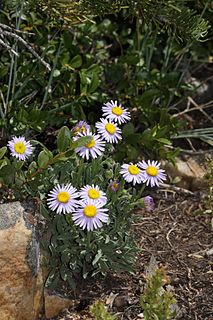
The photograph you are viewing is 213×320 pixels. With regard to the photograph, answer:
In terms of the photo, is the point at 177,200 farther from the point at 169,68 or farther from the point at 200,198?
the point at 169,68

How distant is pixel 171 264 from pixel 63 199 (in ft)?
2.37

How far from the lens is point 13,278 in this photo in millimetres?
2795

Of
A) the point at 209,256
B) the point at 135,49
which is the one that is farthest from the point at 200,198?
the point at 135,49

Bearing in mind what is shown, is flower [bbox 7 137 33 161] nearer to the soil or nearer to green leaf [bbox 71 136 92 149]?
green leaf [bbox 71 136 92 149]

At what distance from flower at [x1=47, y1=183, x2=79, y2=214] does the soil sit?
13.6 inches

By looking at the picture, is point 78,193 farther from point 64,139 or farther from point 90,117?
point 90,117

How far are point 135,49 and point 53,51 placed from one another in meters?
0.51

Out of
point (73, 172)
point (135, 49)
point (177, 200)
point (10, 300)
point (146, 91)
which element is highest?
point (135, 49)

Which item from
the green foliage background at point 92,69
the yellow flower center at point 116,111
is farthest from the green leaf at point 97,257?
the green foliage background at point 92,69

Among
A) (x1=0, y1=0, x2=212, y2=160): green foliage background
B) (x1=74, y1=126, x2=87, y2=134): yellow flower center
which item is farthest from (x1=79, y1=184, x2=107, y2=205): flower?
(x1=0, y1=0, x2=212, y2=160): green foliage background

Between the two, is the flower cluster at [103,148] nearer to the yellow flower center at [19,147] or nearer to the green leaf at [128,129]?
the yellow flower center at [19,147]

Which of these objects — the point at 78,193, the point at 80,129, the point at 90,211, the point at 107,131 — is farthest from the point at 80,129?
the point at 90,211

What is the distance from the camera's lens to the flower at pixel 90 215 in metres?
2.70

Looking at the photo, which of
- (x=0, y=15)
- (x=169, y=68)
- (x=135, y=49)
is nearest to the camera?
(x=0, y=15)
